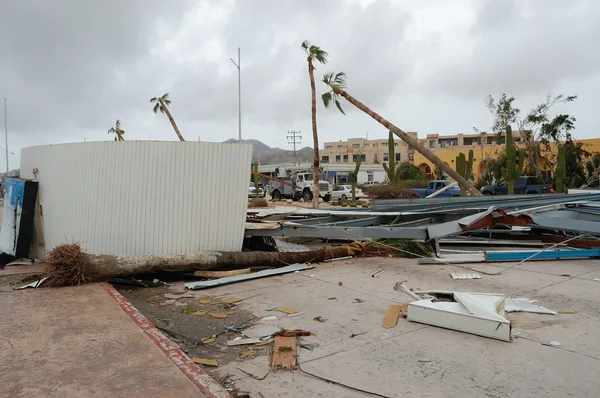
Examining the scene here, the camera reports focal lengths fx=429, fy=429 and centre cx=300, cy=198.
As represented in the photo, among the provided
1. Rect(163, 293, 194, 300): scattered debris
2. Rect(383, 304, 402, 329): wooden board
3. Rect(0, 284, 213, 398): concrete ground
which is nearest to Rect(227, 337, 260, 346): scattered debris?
Rect(0, 284, 213, 398): concrete ground

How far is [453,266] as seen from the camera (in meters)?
8.17

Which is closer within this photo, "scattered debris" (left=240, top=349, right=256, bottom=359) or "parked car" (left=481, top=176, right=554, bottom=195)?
"scattered debris" (left=240, top=349, right=256, bottom=359)

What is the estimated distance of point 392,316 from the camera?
16.7 feet

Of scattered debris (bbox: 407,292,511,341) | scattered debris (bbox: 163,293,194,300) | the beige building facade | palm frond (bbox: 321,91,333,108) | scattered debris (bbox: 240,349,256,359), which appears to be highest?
the beige building facade

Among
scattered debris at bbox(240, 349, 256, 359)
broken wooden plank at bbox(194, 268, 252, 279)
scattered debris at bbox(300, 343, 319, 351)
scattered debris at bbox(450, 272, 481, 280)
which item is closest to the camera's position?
scattered debris at bbox(240, 349, 256, 359)

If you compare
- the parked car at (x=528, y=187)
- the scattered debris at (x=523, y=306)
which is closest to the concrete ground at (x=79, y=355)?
the scattered debris at (x=523, y=306)

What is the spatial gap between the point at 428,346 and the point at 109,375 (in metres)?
2.91

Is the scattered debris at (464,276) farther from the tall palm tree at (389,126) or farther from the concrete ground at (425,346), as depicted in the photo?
the tall palm tree at (389,126)

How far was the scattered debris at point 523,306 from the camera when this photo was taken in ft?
17.2

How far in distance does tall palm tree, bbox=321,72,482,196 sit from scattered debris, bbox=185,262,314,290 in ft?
37.8

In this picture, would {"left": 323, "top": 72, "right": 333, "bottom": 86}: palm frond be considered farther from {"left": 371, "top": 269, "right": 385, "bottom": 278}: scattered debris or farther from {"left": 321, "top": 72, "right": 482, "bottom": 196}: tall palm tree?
{"left": 371, "top": 269, "right": 385, "bottom": 278}: scattered debris

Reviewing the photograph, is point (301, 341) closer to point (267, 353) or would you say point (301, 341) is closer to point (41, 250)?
point (267, 353)

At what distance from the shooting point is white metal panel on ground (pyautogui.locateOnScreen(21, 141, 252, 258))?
770 cm

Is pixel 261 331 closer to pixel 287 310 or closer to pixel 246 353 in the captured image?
pixel 246 353
